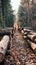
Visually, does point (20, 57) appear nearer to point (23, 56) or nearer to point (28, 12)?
point (23, 56)

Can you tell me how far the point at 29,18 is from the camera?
24844mm

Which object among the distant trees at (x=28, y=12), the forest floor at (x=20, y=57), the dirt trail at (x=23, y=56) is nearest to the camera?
the forest floor at (x=20, y=57)

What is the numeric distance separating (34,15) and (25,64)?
56.8 feet

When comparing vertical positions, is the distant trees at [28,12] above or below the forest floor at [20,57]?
below

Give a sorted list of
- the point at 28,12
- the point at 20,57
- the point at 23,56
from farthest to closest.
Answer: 1. the point at 28,12
2. the point at 23,56
3. the point at 20,57

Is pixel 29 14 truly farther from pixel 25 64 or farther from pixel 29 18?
pixel 25 64

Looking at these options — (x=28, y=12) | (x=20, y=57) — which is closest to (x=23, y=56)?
(x=20, y=57)

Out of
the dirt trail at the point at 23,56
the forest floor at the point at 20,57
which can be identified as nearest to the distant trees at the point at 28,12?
the dirt trail at the point at 23,56

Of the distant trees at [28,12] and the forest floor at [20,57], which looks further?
the distant trees at [28,12]

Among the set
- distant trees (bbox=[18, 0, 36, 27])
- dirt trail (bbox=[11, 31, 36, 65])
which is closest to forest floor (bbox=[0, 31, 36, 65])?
dirt trail (bbox=[11, 31, 36, 65])

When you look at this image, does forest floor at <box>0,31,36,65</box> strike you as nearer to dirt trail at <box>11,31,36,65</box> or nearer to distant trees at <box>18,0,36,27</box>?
dirt trail at <box>11,31,36,65</box>

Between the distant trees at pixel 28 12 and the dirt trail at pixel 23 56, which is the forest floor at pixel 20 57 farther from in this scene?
the distant trees at pixel 28 12

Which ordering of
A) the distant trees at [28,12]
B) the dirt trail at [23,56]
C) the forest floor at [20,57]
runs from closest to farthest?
the forest floor at [20,57] → the dirt trail at [23,56] → the distant trees at [28,12]

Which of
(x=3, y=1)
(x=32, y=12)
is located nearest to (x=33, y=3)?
(x=32, y=12)
